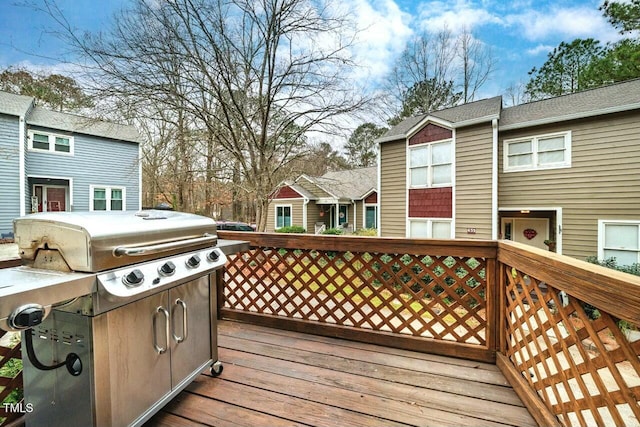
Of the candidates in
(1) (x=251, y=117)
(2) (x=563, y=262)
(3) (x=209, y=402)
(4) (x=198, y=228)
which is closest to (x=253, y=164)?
(1) (x=251, y=117)

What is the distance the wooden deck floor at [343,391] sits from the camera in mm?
1562

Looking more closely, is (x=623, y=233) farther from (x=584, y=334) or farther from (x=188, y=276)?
(x=188, y=276)

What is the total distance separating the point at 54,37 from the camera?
14.5ft

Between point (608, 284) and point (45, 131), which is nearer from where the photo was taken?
point (608, 284)

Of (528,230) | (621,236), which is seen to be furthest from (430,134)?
(621,236)

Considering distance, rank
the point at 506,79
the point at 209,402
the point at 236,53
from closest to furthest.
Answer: the point at 209,402 → the point at 236,53 → the point at 506,79

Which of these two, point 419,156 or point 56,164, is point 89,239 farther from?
point 56,164

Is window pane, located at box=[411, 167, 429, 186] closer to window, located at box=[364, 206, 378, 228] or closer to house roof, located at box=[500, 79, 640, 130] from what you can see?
house roof, located at box=[500, 79, 640, 130]

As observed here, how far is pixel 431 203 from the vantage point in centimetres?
816

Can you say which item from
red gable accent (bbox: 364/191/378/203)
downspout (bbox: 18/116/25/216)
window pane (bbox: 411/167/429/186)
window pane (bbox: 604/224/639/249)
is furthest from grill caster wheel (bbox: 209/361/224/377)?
red gable accent (bbox: 364/191/378/203)

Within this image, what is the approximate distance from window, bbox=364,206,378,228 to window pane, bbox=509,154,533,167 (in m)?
7.52

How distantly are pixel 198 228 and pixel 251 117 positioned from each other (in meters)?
4.95

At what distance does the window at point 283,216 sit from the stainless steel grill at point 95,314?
13.9 m

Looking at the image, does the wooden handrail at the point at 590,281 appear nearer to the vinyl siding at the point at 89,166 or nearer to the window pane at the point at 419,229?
the window pane at the point at 419,229
